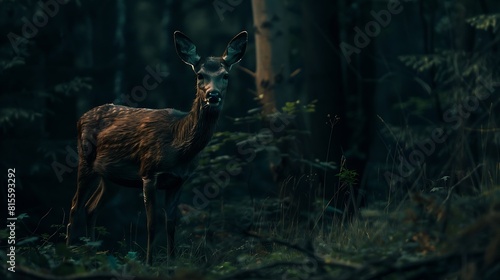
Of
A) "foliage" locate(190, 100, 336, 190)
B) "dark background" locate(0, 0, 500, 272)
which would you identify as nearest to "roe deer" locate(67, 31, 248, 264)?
"dark background" locate(0, 0, 500, 272)

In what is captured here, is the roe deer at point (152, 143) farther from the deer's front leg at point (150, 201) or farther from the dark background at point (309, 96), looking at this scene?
the dark background at point (309, 96)

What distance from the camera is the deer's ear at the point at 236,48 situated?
9.38 m

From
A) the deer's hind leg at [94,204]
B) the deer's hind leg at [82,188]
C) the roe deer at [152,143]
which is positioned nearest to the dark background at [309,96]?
the deer's hind leg at [94,204]

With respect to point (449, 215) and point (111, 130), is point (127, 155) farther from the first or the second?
point (449, 215)

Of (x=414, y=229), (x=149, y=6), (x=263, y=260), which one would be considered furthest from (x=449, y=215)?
(x=149, y=6)

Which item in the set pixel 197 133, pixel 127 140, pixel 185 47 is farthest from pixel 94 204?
pixel 185 47

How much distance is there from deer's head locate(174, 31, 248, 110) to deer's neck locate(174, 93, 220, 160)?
0.33 feet

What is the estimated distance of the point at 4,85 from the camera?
48.2 feet

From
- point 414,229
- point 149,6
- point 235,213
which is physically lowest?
point 235,213

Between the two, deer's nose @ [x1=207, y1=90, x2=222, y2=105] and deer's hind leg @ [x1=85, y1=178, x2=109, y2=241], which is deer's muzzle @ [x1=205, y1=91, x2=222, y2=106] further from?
deer's hind leg @ [x1=85, y1=178, x2=109, y2=241]

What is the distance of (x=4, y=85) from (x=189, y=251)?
6.67 m

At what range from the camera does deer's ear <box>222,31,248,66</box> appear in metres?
9.38

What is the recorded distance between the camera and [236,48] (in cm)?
945

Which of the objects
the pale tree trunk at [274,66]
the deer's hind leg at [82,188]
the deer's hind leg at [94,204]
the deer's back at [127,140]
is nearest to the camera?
the deer's back at [127,140]
